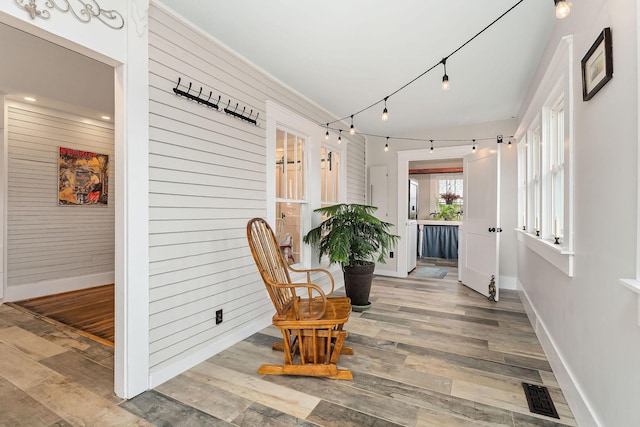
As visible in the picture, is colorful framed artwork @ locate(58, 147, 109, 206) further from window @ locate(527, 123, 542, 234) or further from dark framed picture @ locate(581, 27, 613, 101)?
window @ locate(527, 123, 542, 234)

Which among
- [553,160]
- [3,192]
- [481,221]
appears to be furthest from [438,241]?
[3,192]

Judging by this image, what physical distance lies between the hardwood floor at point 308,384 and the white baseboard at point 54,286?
1053 millimetres

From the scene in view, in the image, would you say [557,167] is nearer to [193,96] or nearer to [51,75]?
[193,96]

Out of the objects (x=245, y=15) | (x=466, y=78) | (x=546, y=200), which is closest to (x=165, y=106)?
(x=245, y=15)

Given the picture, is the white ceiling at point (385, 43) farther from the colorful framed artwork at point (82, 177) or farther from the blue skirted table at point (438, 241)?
the blue skirted table at point (438, 241)

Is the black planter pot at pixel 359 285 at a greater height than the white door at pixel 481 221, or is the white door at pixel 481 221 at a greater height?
the white door at pixel 481 221

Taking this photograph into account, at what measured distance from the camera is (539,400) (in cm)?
187

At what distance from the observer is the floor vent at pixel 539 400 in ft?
5.78

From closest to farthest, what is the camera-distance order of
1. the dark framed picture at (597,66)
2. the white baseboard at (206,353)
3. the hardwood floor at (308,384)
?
the dark framed picture at (597,66)
the hardwood floor at (308,384)
the white baseboard at (206,353)

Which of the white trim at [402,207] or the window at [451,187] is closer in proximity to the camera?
the white trim at [402,207]

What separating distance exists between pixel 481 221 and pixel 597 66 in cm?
315

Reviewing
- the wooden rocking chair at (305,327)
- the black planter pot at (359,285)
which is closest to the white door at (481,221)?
the black planter pot at (359,285)

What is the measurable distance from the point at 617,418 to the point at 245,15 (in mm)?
2939

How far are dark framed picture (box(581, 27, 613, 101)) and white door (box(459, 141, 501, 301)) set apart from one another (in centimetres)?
257
